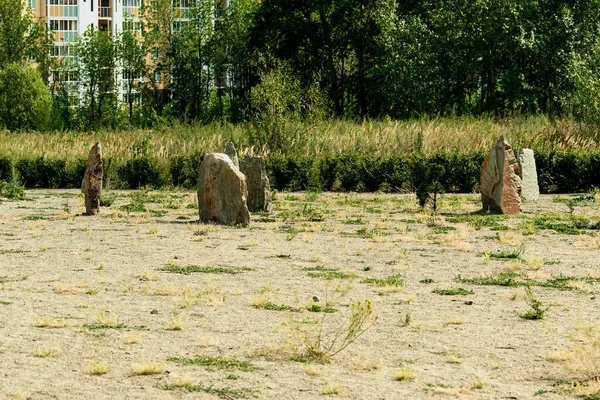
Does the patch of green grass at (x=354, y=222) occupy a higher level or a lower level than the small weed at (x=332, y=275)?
lower

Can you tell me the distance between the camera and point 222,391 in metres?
Result: 8.79

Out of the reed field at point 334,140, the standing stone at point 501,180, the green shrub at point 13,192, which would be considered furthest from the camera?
the reed field at point 334,140

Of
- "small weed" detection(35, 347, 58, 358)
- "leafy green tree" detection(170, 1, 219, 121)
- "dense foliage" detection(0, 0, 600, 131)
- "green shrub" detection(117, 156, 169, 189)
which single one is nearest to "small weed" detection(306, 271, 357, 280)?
"small weed" detection(35, 347, 58, 358)

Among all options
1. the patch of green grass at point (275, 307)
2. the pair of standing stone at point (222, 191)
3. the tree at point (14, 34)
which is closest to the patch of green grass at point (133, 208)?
the pair of standing stone at point (222, 191)

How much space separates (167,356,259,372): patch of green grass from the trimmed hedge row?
2115cm

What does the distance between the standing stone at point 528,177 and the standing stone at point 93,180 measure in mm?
9660

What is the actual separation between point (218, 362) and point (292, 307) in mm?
2829

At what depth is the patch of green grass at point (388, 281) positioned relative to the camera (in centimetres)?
1430

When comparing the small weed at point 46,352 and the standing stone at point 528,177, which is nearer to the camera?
the small weed at point 46,352

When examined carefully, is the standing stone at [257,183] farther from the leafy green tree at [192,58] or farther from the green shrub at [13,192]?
the leafy green tree at [192,58]

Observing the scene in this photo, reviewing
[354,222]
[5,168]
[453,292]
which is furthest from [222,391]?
[5,168]

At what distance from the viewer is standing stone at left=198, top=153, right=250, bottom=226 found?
2112cm

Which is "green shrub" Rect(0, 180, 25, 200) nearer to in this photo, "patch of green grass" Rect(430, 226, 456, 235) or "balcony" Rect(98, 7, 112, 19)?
"patch of green grass" Rect(430, 226, 456, 235)

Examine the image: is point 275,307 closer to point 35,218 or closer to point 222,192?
point 222,192
